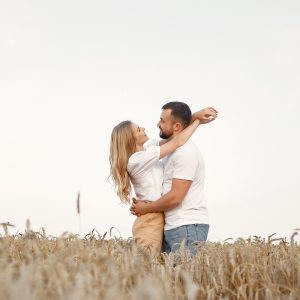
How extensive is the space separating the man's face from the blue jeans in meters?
1.04

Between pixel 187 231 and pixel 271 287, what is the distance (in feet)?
7.56

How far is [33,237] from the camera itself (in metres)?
4.43

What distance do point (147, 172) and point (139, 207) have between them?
38 cm

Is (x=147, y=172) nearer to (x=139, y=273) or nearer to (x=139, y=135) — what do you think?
(x=139, y=135)

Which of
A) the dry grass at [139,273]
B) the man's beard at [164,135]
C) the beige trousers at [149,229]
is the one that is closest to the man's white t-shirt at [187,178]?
the beige trousers at [149,229]

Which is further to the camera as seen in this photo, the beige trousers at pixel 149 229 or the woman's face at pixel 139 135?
the woman's face at pixel 139 135

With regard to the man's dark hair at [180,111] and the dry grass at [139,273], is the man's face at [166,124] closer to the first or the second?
the man's dark hair at [180,111]

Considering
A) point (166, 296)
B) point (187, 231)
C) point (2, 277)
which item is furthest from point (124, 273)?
point (187, 231)

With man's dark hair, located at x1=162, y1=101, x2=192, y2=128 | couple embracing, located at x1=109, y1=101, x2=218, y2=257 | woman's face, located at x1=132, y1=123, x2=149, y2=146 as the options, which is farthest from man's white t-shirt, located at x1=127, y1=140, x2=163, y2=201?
man's dark hair, located at x1=162, y1=101, x2=192, y2=128

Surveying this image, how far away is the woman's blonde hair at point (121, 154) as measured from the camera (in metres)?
6.13

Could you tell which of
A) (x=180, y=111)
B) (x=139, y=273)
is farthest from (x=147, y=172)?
(x=139, y=273)

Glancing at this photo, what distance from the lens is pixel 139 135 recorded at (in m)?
6.19

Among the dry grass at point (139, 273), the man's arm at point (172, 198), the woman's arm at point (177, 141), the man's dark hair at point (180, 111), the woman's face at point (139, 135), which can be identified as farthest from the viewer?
the man's dark hair at point (180, 111)

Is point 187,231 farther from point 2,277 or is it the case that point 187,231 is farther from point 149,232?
point 2,277
